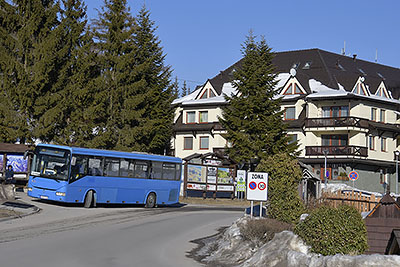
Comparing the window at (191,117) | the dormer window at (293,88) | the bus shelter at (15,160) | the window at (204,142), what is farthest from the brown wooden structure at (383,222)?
the window at (191,117)

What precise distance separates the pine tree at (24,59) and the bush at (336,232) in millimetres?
35653

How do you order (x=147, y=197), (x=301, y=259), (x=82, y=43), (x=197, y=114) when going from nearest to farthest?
(x=301, y=259), (x=147, y=197), (x=82, y=43), (x=197, y=114)

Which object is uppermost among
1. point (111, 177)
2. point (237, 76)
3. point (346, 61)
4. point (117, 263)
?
point (346, 61)

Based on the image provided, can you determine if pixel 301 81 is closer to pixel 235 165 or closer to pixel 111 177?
pixel 235 165

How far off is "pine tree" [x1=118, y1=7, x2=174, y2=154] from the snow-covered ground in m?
33.8

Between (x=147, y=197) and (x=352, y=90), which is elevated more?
(x=352, y=90)

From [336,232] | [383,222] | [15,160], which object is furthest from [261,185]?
[15,160]

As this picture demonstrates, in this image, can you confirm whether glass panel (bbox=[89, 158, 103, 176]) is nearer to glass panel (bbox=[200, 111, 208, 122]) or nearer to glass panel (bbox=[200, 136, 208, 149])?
glass panel (bbox=[200, 136, 208, 149])

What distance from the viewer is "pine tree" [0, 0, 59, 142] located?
45656 millimetres

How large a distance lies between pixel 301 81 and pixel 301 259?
51.5 m

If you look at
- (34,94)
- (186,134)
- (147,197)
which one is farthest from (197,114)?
(147,197)

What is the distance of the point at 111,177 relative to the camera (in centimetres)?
3125

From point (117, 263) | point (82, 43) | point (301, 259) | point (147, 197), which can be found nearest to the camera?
point (301, 259)

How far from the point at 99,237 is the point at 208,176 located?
87.8 feet
